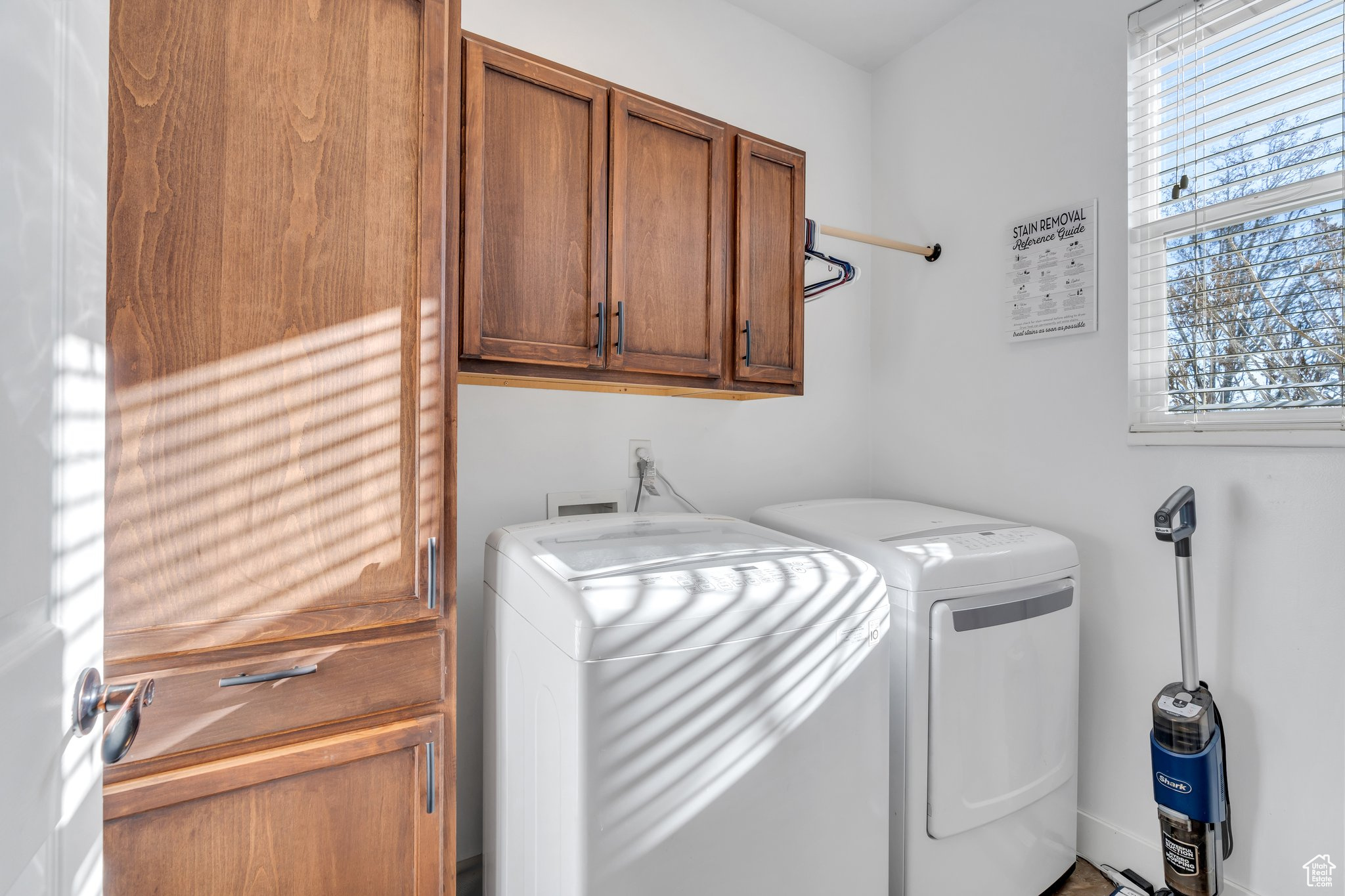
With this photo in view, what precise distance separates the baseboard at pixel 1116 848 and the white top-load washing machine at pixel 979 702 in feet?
0.40

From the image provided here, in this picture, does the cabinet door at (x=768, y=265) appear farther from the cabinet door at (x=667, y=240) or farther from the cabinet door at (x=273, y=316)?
the cabinet door at (x=273, y=316)

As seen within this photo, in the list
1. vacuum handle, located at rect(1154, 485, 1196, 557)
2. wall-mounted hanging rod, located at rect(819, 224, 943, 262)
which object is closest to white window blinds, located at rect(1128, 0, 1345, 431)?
vacuum handle, located at rect(1154, 485, 1196, 557)

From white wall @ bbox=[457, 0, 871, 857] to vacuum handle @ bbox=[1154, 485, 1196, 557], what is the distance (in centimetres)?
108

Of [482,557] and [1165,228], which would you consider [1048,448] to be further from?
[482,557]

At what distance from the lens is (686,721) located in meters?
1.04

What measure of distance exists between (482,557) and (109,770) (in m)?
0.86

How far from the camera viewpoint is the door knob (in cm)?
64

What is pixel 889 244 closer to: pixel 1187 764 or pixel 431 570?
pixel 1187 764

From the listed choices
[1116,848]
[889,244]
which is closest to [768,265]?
[889,244]

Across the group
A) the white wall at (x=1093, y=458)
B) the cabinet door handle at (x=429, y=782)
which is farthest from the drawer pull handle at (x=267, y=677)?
the white wall at (x=1093, y=458)

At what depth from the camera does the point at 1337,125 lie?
1375mm

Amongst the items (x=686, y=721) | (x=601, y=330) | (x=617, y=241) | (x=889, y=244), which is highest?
(x=889, y=244)

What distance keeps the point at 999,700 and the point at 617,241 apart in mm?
1418

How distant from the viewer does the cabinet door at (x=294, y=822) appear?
34.1 inches
